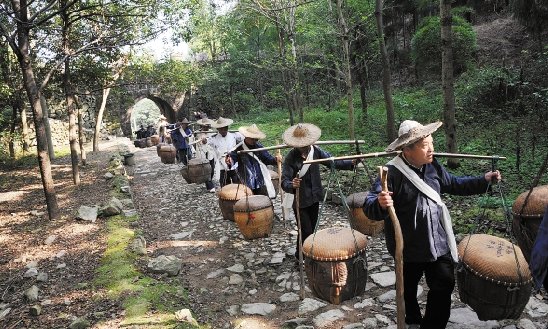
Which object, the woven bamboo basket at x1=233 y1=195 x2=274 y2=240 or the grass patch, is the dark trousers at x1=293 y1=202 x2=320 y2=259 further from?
the grass patch

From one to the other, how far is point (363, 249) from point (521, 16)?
15439 millimetres

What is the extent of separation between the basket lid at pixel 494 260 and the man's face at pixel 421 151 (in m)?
0.90

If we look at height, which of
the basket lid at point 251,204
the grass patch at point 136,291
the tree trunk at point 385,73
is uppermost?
the tree trunk at point 385,73

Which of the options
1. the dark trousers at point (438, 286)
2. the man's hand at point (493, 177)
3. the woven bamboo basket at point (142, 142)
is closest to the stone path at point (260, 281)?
the dark trousers at point (438, 286)

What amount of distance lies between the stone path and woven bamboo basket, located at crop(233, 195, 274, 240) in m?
0.59

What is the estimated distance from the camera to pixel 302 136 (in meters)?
4.82

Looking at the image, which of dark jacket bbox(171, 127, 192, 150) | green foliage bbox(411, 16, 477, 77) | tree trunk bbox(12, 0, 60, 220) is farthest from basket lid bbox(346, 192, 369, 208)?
green foliage bbox(411, 16, 477, 77)

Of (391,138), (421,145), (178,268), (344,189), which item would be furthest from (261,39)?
(421,145)

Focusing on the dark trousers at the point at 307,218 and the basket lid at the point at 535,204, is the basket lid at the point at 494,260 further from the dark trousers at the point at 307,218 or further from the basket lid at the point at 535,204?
the dark trousers at the point at 307,218

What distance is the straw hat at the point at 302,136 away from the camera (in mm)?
4719

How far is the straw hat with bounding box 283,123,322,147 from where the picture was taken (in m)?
4.72

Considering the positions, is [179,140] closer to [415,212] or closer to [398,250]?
[415,212]

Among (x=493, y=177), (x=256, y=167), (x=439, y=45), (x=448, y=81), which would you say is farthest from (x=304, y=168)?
(x=439, y=45)

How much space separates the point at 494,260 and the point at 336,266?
130 cm
